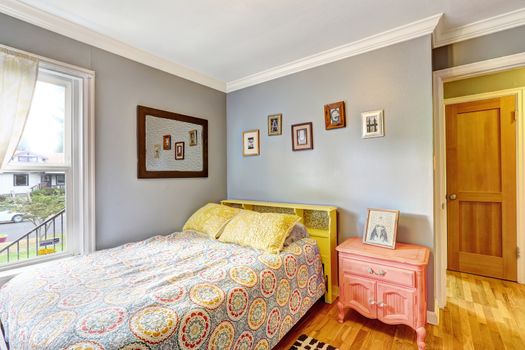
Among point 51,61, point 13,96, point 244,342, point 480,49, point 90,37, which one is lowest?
point 244,342

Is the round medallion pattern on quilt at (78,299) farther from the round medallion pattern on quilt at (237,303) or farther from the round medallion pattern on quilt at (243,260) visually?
the round medallion pattern on quilt at (243,260)

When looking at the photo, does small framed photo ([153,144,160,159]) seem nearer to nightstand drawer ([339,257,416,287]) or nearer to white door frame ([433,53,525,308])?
nightstand drawer ([339,257,416,287])

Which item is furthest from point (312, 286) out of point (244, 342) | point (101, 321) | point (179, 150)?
point (179, 150)

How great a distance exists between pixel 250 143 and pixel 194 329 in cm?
217

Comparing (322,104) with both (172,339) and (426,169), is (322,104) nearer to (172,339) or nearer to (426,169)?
(426,169)

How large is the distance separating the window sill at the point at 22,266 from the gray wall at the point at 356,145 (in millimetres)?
1813

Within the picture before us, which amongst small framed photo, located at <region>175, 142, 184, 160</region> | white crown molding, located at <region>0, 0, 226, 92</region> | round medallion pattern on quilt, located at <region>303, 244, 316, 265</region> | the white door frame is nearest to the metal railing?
small framed photo, located at <region>175, 142, 184, 160</region>

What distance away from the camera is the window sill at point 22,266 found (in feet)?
5.55

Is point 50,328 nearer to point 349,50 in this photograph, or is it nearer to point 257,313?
point 257,313

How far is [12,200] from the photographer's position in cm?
177

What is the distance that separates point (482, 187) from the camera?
9.41 ft

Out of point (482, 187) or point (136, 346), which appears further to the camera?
point (482, 187)

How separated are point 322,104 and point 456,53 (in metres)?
1.13

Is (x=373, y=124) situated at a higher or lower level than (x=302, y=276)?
higher
